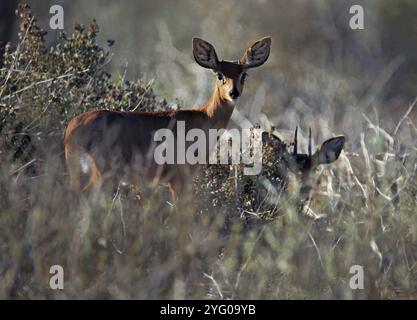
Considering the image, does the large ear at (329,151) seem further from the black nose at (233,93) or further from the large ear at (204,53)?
the large ear at (204,53)

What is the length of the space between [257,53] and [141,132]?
135 centimetres

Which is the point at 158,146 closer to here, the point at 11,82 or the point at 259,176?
the point at 259,176

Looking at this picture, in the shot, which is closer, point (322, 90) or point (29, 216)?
point (29, 216)

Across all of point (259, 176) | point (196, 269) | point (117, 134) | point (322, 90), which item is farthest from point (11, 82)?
point (322, 90)

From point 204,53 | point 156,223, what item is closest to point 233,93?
point 204,53

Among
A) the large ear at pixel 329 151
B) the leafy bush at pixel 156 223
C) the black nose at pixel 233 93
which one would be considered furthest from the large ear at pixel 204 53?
the large ear at pixel 329 151

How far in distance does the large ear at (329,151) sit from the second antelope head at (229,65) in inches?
35.6

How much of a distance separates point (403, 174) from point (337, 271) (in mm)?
2086

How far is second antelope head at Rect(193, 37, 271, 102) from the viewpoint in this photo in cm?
933

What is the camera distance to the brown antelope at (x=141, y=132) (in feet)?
28.6

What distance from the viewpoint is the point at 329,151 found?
9.80 meters

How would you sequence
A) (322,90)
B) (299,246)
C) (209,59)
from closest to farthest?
(299,246)
(209,59)
(322,90)

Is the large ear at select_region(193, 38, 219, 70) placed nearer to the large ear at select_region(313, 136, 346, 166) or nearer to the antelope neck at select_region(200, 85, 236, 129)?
the antelope neck at select_region(200, 85, 236, 129)

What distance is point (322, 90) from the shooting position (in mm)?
16094
